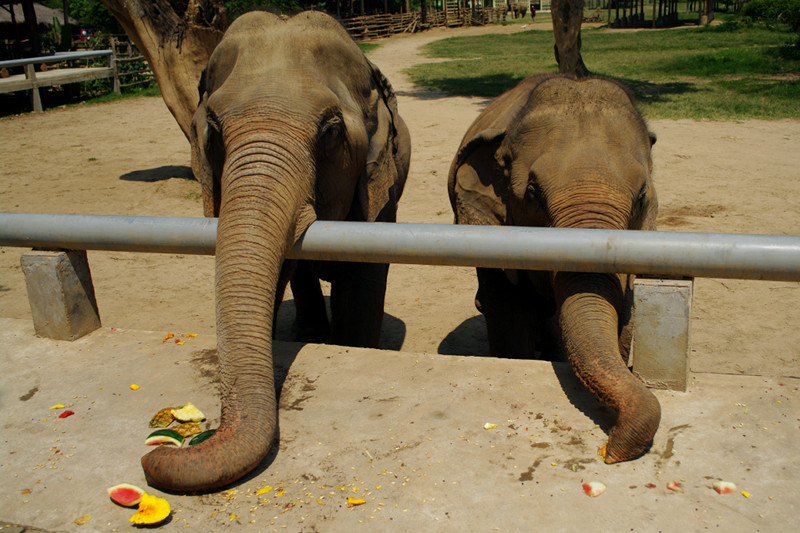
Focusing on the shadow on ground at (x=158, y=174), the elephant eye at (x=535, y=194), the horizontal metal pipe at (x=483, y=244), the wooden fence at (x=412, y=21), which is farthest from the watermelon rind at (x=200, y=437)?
the wooden fence at (x=412, y=21)

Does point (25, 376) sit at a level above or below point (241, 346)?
below

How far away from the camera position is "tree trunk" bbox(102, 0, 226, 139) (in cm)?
1018

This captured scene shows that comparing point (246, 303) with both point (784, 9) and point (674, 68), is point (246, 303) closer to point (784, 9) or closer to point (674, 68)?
point (674, 68)

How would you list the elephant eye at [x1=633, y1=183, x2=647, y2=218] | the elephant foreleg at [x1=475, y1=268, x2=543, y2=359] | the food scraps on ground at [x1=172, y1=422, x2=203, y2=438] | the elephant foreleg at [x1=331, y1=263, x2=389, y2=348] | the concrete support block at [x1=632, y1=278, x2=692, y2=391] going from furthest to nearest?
the elephant foreleg at [x1=331, y1=263, x2=389, y2=348] < the elephant foreleg at [x1=475, y1=268, x2=543, y2=359] < the elephant eye at [x1=633, y1=183, x2=647, y2=218] < the concrete support block at [x1=632, y1=278, x2=692, y2=391] < the food scraps on ground at [x1=172, y1=422, x2=203, y2=438]

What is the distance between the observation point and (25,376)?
3102 mm

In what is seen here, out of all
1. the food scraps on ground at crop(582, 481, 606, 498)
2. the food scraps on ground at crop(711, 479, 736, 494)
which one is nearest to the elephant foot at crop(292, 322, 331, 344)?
the food scraps on ground at crop(582, 481, 606, 498)

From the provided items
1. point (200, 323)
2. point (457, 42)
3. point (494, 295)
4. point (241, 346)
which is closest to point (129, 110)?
point (200, 323)

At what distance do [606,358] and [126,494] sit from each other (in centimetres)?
168

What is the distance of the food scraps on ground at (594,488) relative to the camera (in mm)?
2182

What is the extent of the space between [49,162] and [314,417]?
454 inches

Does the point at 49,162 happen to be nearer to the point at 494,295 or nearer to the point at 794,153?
the point at 494,295

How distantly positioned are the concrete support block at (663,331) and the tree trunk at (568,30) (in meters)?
15.9

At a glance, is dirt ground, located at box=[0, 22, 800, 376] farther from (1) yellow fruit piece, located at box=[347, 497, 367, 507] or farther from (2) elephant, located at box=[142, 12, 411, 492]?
(1) yellow fruit piece, located at box=[347, 497, 367, 507]

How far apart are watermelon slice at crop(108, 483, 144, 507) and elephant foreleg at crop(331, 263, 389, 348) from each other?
2.82 m
